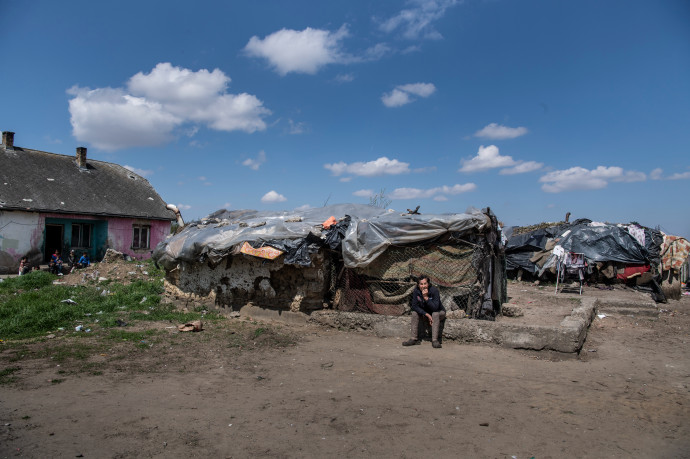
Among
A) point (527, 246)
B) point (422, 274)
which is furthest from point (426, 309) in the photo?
point (527, 246)

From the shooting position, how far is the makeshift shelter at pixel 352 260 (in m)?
7.31

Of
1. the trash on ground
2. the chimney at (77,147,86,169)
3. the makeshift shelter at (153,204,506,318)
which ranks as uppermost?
the chimney at (77,147,86,169)

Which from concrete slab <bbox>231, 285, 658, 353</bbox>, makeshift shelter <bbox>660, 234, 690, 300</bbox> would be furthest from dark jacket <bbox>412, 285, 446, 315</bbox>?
makeshift shelter <bbox>660, 234, 690, 300</bbox>

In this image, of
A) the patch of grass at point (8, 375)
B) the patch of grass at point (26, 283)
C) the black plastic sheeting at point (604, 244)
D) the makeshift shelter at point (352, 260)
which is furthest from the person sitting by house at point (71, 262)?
the black plastic sheeting at point (604, 244)

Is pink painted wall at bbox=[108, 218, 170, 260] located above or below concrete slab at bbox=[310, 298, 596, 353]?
above

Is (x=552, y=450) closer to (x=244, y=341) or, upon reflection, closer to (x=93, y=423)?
(x=93, y=423)

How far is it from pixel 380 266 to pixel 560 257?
26.3 ft

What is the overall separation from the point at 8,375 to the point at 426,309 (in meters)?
5.59

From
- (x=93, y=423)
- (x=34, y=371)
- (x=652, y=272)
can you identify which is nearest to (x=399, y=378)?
(x=93, y=423)

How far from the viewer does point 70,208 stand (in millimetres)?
18703

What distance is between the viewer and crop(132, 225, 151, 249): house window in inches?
840

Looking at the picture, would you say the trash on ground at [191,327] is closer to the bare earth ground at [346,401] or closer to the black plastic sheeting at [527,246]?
the bare earth ground at [346,401]

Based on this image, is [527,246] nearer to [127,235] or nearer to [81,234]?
[127,235]

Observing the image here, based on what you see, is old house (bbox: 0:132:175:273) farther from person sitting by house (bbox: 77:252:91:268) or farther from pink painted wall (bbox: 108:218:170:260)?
person sitting by house (bbox: 77:252:91:268)
